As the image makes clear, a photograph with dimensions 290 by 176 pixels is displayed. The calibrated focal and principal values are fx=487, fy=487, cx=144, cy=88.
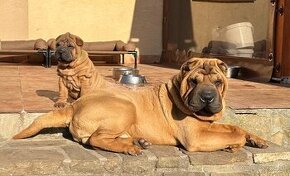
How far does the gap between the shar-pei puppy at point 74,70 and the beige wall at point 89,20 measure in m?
7.06

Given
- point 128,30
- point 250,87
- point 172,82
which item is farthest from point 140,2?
point 172,82

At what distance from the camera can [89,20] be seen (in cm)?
1220

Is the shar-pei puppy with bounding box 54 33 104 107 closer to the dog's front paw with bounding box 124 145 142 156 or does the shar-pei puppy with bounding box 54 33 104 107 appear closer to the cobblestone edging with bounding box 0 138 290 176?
the cobblestone edging with bounding box 0 138 290 176

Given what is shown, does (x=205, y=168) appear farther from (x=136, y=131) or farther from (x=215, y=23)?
(x=215, y=23)

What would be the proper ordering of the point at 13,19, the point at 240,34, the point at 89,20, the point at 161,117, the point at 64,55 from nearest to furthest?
the point at 161,117
the point at 64,55
the point at 240,34
the point at 13,19
the point at 89,20

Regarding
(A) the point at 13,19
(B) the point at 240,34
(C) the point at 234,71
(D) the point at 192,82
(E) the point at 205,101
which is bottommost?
(C) the point at 234,71

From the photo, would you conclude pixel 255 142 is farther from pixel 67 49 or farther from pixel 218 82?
pixel 67 49

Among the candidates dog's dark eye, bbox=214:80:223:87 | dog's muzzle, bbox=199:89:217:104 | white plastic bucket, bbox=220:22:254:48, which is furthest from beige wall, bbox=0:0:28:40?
dog's muzzle, bbox=199:89:217:104

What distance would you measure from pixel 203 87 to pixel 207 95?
0.25ft

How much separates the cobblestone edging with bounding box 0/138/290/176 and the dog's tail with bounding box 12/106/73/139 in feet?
0.34

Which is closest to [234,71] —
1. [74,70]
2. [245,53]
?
[245,53]

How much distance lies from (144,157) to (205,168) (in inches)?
19.2

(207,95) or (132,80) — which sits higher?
(207,95)

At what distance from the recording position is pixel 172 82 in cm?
404
